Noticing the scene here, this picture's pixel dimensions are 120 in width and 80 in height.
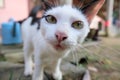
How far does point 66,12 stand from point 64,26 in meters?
0.06

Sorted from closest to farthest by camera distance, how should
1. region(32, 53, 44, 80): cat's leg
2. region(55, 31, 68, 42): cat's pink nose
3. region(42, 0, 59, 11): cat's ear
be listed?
region(55, 31, 68, 42): cat's pink nose, region(42, 0, 59, 11): cat's ear, region(32, 53, 44, 80): cat's leg

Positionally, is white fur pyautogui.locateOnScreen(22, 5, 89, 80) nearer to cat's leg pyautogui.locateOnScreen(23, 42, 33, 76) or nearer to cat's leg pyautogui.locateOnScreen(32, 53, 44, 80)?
cat's leg pyautogui.locateOnScreen(32, 53, 44, 80)

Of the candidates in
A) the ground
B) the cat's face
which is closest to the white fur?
the cat's face

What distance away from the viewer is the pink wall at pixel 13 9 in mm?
2570

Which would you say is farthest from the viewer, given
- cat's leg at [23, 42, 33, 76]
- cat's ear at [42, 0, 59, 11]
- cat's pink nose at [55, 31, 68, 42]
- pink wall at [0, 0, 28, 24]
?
pink wall at [0, 0, 28, 24]

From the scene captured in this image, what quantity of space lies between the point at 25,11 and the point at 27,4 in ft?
0.38

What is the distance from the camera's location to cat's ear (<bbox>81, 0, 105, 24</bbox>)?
88 cm

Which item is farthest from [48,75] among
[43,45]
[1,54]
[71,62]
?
[1,54]

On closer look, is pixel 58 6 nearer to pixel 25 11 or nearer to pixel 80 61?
pixel 80 61

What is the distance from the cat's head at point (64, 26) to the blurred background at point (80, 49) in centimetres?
8

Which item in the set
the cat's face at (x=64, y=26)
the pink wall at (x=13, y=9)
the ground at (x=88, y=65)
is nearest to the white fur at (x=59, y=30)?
the cat's face at (x=64, y=26)

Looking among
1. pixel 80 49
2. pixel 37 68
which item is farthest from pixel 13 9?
pixel 37 68

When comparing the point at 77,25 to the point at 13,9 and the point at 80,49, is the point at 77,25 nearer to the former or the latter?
the point at 80,49

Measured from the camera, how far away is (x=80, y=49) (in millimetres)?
1330
